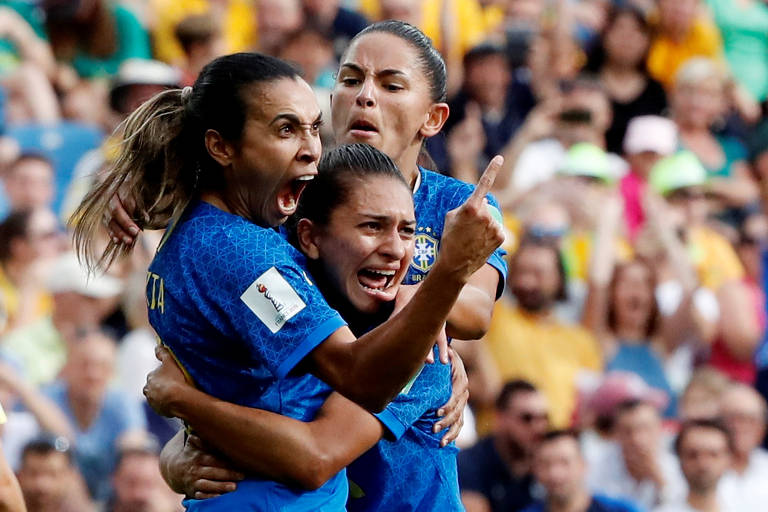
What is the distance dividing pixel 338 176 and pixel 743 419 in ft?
14.1

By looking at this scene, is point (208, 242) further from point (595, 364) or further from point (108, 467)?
point (595, 364)

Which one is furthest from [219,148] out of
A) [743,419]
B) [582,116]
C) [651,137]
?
[651,137]

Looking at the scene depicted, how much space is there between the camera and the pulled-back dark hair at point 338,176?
358cm

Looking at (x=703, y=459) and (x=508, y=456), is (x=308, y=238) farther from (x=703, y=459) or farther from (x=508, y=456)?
(x=703, y=459)

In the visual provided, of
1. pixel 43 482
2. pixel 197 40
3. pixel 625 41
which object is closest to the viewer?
pixel 43 482

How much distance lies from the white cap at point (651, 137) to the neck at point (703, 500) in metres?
2.45

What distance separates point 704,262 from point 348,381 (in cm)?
556

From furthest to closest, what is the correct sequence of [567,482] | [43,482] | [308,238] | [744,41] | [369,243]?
[744,41], [567,482], [43,482], [308,238], [369,243]

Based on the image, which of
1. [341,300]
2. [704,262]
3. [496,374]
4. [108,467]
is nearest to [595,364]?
[496,374]

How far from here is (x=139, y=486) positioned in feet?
20.9

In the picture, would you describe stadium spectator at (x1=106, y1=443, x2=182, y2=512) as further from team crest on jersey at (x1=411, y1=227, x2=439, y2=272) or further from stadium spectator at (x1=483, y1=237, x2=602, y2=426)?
team crest on jersey at (x1=411, y1=227, x2=439, y2=272)

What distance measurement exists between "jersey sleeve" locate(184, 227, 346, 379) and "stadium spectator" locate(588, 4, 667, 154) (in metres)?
6.20

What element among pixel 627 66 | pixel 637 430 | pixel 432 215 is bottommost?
pixel 637 430

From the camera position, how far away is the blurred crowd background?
673 centimetres
